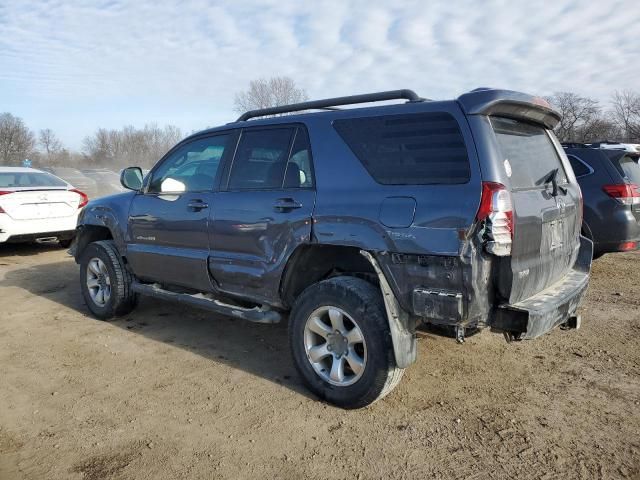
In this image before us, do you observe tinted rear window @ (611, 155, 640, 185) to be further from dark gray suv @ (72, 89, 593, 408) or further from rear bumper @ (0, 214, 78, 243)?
rear bumper @ (0, 214, 78, 243)

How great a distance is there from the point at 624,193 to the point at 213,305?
201 inches

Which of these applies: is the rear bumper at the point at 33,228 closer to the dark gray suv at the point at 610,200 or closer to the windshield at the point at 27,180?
the windshield at the point at 27,180

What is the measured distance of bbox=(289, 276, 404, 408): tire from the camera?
10.5 ft

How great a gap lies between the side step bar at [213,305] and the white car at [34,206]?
4180 mm

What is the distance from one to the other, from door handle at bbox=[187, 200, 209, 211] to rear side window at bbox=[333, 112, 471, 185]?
1.44m

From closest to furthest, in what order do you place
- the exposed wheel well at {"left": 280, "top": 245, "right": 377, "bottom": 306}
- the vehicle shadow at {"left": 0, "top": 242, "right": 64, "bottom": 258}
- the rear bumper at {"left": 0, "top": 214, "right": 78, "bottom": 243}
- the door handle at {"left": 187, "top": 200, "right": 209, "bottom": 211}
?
the exposed wheel well at {"left": 280, "top": 245, "right": 377, "bottom": 306} < the door handle at {"left": 187, "top": 200, "right": 209, "bottom": 211} < the rear bumper at {"left": 0, "top": 214, "right": 78, "bottom": 243} < the vehicle shadow at {"left": 0, "top": 242, "right": 64, "bottom": 258}

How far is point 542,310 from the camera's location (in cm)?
302

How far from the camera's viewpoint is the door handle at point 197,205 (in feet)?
14.1

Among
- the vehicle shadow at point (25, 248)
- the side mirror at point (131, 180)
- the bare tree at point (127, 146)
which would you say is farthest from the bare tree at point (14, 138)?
the side mirror at point (131, 180)

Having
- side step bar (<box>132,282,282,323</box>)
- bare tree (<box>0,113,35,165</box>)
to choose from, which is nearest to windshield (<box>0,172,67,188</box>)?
side step bar (<box>132,282,282,323</box>)

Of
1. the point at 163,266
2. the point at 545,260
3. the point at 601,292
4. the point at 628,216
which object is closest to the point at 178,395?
the point at 163,266

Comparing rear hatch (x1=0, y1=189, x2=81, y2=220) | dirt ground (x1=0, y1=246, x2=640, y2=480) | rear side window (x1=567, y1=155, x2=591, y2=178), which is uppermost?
rear side window (x1=567, y1=155, x2=591, y2=178)

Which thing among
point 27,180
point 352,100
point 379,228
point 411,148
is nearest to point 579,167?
point 352,100

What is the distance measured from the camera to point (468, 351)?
438 cm
